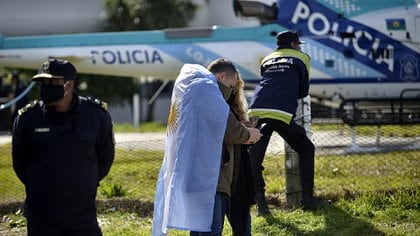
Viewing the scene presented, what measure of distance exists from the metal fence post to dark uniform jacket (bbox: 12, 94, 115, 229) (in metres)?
3.34

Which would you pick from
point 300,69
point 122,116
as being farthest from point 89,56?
point 122,116

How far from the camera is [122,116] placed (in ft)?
110

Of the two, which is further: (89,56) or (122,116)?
(122,116)

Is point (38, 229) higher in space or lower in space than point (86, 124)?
lower

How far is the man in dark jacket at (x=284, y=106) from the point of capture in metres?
6.43

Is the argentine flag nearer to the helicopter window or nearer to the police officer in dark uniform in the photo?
the police officer in dark uniform

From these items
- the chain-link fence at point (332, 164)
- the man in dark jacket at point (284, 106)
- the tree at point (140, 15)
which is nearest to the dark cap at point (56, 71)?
the man in dark jacket at point (284, 106)

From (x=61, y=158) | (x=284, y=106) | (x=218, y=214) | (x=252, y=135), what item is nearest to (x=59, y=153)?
(x=61, y=158)

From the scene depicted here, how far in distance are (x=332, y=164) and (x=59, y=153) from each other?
18.4ft

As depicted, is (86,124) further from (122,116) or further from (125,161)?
(122,116)

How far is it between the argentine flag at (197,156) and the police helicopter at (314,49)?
26.8 ft

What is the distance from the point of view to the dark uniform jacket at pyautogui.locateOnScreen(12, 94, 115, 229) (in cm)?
392

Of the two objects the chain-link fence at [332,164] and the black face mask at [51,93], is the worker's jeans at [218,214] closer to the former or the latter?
the black face mask at [51,93]

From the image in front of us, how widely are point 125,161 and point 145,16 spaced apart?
2054 centimetres
